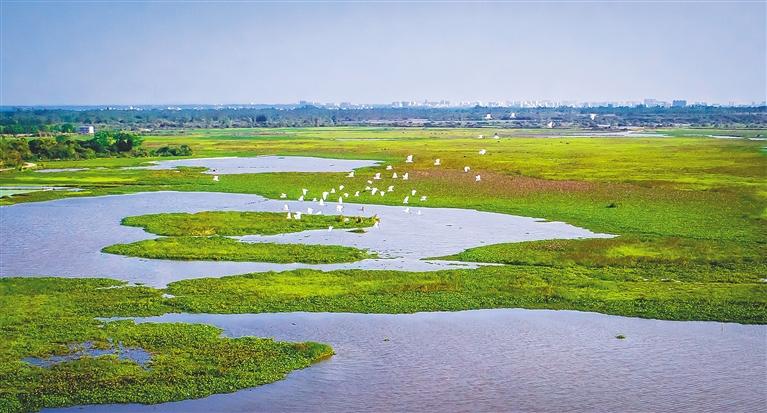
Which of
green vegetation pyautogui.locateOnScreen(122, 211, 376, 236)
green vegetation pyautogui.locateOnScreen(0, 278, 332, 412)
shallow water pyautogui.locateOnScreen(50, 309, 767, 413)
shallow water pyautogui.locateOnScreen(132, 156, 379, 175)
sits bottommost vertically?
shallow water pyautogui.locateOnScreen(132, 156, 379, 175)

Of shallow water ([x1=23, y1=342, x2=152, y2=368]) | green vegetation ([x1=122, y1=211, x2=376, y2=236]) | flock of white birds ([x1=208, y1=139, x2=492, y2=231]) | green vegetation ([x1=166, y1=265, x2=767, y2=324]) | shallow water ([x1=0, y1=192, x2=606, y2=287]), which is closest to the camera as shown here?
shallow water ([x1=23, y1=342, x2=152, y2=368])

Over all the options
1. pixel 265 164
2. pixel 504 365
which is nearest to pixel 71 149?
pixel 265 164

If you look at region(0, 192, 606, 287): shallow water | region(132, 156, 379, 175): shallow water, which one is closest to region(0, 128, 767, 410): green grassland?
region(0, 192, 606, 287): shallow water

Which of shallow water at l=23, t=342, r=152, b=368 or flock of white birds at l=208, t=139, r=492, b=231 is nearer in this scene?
shallow water at l=23, t=342, r=152, b=368

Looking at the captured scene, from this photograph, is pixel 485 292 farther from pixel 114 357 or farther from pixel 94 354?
pixel 94 354

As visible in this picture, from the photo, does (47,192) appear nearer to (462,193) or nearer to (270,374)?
(462,193)

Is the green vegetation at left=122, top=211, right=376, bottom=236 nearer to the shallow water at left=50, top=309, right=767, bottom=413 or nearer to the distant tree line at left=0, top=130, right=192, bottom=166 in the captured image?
the shallow water at left=50, top=309, right=767, bottom=413
